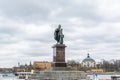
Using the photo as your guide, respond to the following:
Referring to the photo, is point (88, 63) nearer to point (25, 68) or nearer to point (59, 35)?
point (25, 68)

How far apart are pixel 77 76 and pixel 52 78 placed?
2.59m

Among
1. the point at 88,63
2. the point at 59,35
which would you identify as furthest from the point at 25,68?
the point at 59,35

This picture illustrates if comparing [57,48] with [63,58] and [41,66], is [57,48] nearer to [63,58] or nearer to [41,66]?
[63,58]

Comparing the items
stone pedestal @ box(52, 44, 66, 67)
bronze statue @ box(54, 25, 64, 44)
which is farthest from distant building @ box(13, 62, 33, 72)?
stone pedestal @ box(52, 44, 66, 67)

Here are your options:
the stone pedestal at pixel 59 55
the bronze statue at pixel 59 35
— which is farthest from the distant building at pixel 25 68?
the stone pedestal at pixel 59 55

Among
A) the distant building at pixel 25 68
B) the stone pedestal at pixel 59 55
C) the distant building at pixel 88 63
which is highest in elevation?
the distant building at pixel 88 63

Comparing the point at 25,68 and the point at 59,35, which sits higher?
the point at 59,35

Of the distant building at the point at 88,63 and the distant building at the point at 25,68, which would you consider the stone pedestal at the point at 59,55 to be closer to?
the distant building at the point at 25,68

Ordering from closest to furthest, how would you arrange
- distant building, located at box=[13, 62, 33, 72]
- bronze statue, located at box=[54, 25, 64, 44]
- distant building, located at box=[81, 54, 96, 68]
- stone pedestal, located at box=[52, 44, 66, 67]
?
stone pedestal, located at box=[52, 44, 66, 67] < bronze statue, located at box=[54, 25, 64, 44] < distant building, located at box=[13, 62, 33, 72] < distant building, located at box=[81, 54, 96, 68]

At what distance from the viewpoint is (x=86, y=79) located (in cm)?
3359

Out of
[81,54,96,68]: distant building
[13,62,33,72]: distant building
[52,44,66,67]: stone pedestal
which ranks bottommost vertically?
[52,44,66,67]: stone pedestal

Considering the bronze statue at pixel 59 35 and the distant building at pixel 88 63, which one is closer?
the bronze statue at pixel 59 35

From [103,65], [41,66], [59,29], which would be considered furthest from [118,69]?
[59,29]

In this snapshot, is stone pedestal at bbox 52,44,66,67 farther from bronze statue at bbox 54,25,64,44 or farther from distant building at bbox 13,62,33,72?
distant building at bbox 13,62,33,72
